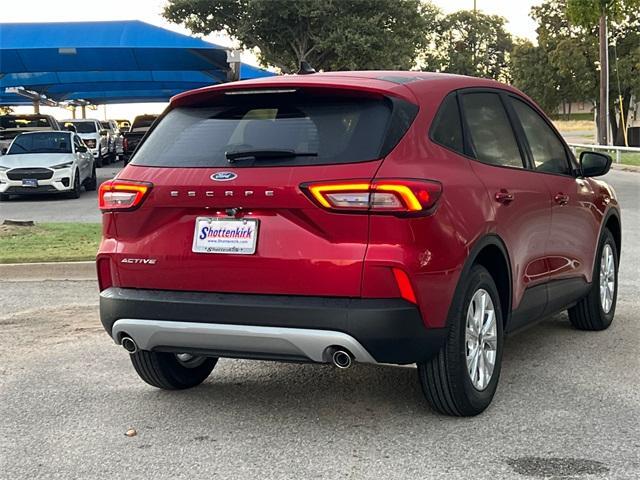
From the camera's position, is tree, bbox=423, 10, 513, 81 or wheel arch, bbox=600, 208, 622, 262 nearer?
wheel arch, bbox=600, 208, 622, 262

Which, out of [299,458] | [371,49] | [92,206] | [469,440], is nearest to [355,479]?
[299,458]

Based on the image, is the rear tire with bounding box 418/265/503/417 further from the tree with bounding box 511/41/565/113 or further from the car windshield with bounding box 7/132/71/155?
the tree with bounding box 511/41/565/113

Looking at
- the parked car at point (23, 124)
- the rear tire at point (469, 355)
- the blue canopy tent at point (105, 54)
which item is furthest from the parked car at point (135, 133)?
the rear tire at point (469, 355)

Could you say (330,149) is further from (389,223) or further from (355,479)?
(355,479)

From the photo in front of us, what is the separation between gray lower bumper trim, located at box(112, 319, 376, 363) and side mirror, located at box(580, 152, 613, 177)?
2.78 metres

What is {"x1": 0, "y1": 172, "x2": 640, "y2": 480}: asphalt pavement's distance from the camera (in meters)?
4.02

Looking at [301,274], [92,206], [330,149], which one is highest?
[330,149]

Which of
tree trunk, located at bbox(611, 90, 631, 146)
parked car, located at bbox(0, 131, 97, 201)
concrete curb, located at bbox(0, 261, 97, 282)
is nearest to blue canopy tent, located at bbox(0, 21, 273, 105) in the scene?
parked car, located at bbox(0, 131, 97, 201)

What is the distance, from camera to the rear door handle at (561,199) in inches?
227

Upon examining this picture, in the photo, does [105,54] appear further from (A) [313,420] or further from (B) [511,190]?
(A) [313,420]

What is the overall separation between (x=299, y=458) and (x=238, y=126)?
1.63m

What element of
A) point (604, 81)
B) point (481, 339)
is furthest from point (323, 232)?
point (604, 81)

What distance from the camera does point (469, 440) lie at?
432 cm

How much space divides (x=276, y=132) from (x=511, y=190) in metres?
1.43
